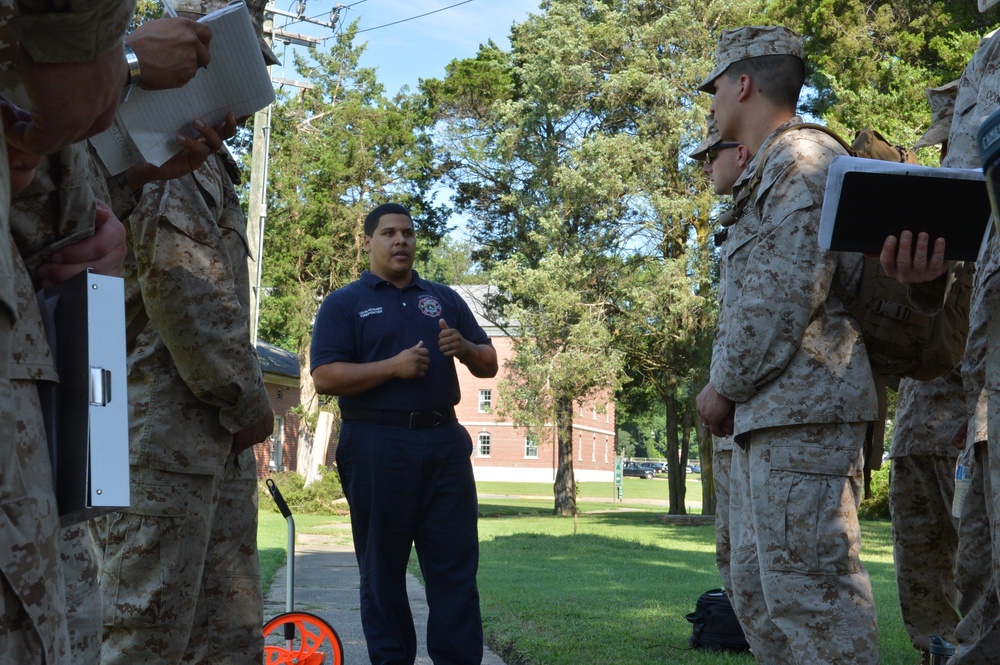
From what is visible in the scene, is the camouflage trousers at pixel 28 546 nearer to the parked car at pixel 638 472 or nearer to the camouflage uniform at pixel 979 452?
the camouflage uniform at pixel 979 452

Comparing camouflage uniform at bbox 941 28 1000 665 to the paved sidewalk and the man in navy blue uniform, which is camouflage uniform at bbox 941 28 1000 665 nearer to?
the man in navy blue uniform

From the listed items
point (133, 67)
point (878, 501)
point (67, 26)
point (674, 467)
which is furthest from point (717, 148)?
point (674, 467)

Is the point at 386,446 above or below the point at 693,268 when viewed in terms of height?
below

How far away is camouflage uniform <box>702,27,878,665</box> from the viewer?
11.2 ft

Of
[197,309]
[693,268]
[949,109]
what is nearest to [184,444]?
→ [197,309]

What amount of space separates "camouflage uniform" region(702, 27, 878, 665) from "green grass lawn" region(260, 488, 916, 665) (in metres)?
2.57

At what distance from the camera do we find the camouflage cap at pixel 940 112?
16.7 feet

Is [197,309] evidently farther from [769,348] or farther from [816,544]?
[816,544]

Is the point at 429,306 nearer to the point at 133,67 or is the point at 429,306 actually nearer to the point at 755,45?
the point at 755,45

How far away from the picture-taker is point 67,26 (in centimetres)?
167

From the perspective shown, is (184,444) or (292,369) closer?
(184,444)

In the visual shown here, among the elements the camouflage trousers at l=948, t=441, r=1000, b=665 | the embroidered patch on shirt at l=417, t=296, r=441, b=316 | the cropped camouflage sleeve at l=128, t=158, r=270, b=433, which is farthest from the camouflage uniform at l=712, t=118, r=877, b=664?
the embroidered patch on shirt at l=417, t=296, r=441, b=316

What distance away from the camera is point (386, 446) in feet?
17.4

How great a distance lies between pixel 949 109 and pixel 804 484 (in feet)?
9.04
